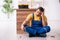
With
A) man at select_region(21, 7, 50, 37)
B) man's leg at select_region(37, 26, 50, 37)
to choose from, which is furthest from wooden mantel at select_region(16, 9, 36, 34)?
man's leg at select_region(37, 26, 50, 37)

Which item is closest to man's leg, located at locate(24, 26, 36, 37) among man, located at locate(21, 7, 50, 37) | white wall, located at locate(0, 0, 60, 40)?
man, located at locate(21, 7, 50, 37)

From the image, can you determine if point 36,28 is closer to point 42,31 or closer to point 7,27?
point 42,31

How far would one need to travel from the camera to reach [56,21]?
1323 mm

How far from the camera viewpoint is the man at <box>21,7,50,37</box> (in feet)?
4.28

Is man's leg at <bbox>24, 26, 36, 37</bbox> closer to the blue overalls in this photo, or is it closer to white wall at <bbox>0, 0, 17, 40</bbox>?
the blue overalls

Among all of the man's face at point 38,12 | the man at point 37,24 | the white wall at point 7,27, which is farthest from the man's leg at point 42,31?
the white wall at point 7,27

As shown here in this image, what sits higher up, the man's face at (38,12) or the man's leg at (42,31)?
the man's face at (38,12)

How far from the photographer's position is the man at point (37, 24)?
1303 mm

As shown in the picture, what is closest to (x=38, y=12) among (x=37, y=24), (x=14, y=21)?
(x=37, y=24)

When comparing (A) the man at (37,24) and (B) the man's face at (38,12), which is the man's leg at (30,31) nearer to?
(A) the man at (37,24)

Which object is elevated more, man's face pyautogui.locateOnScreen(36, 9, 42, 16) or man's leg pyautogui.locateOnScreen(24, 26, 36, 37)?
man's face pyautogui.locateOnScreen(36, 9, 42, 16)

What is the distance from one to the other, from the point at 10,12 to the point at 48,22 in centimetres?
39

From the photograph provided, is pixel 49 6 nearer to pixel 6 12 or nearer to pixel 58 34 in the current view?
pixel 58 34

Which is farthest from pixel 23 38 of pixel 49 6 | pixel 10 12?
pixel 49 6
